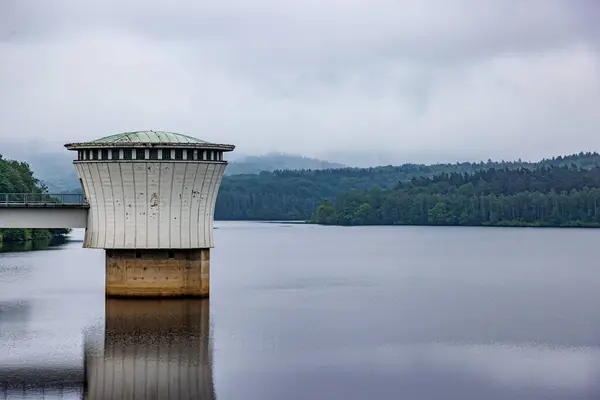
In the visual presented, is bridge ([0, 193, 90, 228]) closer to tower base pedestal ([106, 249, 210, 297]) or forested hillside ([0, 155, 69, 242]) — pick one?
tower base pedestal ([106, 249, 210, 297])

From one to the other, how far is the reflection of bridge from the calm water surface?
3.1 inches

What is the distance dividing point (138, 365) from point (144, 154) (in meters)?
15.3

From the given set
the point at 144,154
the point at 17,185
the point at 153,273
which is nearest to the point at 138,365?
Result: the point at 153,273

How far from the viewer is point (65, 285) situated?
71062 millimetres

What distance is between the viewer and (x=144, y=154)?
53.5 meters

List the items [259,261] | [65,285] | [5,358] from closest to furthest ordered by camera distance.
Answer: [5,358], [65,285], [259,261]

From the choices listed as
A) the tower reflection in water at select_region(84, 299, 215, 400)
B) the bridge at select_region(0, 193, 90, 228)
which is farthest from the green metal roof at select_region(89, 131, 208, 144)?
the tower reflection in water at select_region(84, 299, 215, 400)

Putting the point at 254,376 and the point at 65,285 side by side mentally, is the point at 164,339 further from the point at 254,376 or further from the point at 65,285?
the point at 65,285

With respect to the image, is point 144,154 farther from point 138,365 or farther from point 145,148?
point 138,365

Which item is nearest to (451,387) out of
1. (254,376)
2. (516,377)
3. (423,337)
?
(516,377)

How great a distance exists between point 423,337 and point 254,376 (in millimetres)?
11992

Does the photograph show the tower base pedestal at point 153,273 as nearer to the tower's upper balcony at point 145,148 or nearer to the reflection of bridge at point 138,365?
the reflection of bridge at point 138,365

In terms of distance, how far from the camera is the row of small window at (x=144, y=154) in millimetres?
53531

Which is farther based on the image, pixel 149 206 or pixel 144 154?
pixel 149 206
